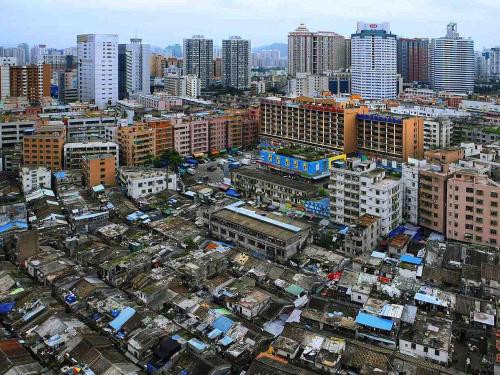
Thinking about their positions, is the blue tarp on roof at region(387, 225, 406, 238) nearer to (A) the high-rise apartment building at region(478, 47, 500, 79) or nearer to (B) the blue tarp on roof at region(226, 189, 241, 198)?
(B) the blue tarp on roof at region(226, 189, 241, 198)

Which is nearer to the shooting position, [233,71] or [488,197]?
[488,197]

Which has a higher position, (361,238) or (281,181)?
(281,181)

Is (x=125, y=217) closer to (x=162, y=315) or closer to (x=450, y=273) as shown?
(x=162, y=315)

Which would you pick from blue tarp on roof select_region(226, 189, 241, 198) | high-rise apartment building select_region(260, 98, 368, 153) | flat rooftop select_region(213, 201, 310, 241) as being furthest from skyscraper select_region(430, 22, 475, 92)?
flat rooftop select_region(213, 201, 310, 241)

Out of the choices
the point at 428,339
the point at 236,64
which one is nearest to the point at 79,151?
the point at 428,339

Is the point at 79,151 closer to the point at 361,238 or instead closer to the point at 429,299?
the point at 361,238

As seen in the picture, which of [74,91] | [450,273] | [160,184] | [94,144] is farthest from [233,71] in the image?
[450,273]

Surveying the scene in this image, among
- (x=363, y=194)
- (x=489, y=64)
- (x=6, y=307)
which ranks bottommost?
(x=6, y=307)
